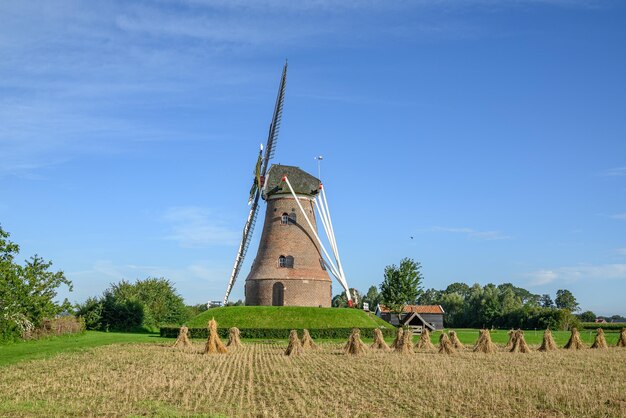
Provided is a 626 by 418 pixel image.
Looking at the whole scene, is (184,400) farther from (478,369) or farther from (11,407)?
(478,369)

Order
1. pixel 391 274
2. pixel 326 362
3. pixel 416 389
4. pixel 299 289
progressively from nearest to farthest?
1. pixel 416 389
2. pixel 326 362
3. pixel 299 289
4. pixel 391 274

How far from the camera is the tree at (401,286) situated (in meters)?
81.7

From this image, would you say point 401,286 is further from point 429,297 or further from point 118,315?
point 429,297

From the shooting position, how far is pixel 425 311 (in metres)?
98.0

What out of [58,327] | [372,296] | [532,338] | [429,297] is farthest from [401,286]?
[429,297]

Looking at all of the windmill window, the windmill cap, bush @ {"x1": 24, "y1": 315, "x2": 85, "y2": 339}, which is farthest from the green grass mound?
the windmill cap

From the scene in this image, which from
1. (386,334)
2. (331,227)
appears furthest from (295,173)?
(386,334)

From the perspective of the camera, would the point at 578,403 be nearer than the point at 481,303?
Yes

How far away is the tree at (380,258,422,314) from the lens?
→ 8169 centimetres

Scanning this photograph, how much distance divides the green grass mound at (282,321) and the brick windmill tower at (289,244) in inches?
121

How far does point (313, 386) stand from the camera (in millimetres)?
23469

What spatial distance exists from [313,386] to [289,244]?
129 feet

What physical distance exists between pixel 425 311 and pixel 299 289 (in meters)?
41.1

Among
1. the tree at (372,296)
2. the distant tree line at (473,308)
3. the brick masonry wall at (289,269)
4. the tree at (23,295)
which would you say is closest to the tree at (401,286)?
the distant tree line at (473,308)
